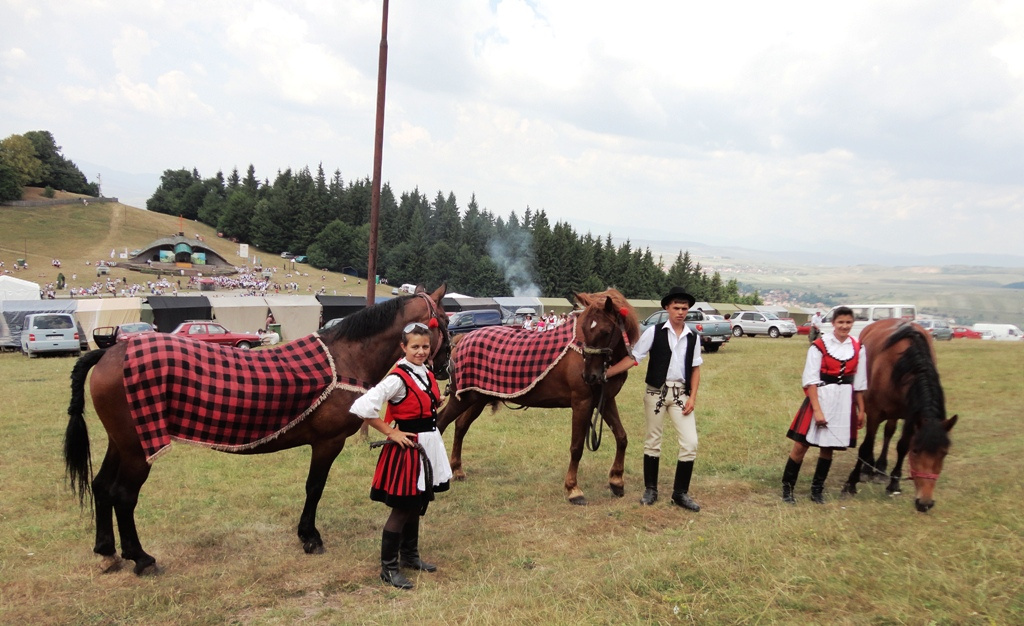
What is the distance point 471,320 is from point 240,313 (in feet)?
53.2

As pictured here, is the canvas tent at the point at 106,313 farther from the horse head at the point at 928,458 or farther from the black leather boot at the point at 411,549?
the horse head at the point at 928,458

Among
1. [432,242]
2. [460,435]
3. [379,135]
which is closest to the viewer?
[460,435]

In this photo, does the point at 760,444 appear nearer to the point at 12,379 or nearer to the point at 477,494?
the point at 477,494

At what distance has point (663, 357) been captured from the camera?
598cm

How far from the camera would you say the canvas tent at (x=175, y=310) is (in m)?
30.8

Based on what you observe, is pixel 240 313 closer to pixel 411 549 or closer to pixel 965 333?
pixel 411 549

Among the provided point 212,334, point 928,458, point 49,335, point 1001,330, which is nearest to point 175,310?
point 212,334

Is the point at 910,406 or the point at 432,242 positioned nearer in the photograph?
the point at 910,406

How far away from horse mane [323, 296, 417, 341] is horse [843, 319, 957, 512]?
4724mm

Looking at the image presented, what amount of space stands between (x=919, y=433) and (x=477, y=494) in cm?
428

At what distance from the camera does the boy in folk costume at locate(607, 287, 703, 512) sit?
232 inches

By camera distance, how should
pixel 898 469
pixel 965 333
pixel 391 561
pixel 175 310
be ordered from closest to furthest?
pixel 391 561 → pixel 898 469 → pixel 175 310 → pixel 965 333

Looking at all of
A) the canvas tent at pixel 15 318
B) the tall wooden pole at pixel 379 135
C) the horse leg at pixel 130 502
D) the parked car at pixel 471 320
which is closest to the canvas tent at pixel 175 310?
the canvas tent at pixel 15 318

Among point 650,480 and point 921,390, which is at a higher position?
point 921,390
